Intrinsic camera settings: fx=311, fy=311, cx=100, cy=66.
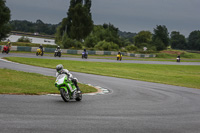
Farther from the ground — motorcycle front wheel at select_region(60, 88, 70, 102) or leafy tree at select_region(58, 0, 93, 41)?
leafy tree at select_region(58, 0, 93, 41)

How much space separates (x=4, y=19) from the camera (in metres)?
73.8

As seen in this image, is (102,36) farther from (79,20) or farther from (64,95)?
(64,95)

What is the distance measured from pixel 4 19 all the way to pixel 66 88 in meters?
68.2

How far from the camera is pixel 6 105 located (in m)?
8.25

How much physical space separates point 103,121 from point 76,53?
55492mm

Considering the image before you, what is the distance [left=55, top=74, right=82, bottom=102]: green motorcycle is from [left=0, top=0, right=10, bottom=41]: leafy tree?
6615cm

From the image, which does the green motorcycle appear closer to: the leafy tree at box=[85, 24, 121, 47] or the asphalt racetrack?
the asphalt racetrack

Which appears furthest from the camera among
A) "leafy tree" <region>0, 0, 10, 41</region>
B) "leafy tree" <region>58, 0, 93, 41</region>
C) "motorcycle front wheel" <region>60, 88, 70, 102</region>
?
"leafy tree" <region>58, 0, 93, 41</region>

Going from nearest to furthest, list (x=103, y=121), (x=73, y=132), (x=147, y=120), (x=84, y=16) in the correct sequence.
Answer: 1. (x=73, y=132)
2. (x=103, y=121)
3. (x=147, y=120)
4. (x=84, y=16)

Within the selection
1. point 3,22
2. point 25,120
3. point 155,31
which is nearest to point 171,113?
point 25,120

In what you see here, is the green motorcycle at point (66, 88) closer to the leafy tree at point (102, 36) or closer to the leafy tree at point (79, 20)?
the leafy tree at point (102, 36)

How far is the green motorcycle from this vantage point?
1012cm

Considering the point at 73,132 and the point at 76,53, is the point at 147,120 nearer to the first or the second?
the point at 73,132

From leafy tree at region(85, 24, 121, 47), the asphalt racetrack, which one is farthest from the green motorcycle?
leafy tree at region(85, 24, 121, 47)
